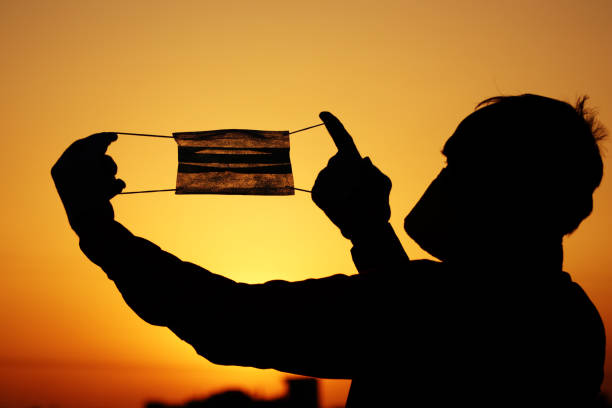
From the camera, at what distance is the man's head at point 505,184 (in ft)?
5.49

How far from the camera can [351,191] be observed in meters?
2.20

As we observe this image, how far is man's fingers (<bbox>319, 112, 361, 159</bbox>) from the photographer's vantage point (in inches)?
88.4

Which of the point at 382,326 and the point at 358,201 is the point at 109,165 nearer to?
the point at 358,201

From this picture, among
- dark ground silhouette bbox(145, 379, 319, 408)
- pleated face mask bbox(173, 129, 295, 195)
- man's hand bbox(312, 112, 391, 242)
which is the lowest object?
dark ground silhouette bbox(145, 379, 319, 408)

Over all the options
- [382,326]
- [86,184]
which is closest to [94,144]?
[86,184]

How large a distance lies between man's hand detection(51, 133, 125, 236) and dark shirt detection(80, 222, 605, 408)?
0.08 m

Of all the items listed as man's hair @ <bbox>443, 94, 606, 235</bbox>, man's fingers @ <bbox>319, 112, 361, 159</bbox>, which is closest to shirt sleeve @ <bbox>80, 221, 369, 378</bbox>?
man's hair @ <bbox>443, 94, 606, 235</bbox>

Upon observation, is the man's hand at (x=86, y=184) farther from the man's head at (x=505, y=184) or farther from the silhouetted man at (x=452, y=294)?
the man's head at (x=505, y=184)

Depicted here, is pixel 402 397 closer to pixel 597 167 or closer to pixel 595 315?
pixel 595 315

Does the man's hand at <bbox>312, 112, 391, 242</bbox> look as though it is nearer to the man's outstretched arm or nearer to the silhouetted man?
the silhouetted man

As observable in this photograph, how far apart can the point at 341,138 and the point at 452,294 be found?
790 millimetres

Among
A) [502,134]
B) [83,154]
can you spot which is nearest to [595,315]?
[502,134]

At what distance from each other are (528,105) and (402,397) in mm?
777

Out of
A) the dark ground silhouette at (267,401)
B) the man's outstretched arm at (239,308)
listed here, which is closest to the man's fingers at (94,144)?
the man's outstretched arm at (239,308)
